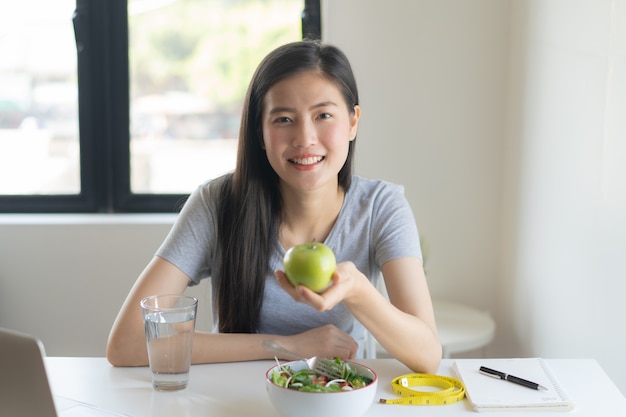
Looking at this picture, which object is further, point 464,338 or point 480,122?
point 480,122

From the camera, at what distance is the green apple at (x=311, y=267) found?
1.27m

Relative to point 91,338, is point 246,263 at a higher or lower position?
higher

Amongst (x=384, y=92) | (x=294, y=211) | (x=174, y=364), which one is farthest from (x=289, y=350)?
(x=384, y=92)

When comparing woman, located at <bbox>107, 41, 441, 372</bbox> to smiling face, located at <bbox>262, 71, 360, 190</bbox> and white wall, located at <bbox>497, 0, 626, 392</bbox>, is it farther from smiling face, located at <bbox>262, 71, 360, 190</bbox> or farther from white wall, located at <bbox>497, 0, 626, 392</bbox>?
white wall, located at <bbox>497, 0, 626, 392</bbox>

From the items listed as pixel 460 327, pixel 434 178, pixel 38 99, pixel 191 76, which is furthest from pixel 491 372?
pixel 38 99

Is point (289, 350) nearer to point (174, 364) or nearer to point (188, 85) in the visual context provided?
point (174, 364)

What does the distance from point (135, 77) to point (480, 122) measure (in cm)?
136

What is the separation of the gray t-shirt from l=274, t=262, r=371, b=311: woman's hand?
15.3 inches

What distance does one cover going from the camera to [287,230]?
1.86 meters

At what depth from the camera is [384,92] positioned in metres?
2.95

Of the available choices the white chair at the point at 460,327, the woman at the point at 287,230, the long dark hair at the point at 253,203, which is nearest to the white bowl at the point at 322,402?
the woman at the point at 287,230

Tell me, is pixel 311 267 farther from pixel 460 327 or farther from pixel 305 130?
pixel 460 327

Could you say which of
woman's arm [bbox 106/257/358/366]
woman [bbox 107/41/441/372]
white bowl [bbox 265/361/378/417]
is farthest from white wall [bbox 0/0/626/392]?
white bowl [bbox 265/361/378/417]

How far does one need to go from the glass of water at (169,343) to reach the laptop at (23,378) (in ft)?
1.14
